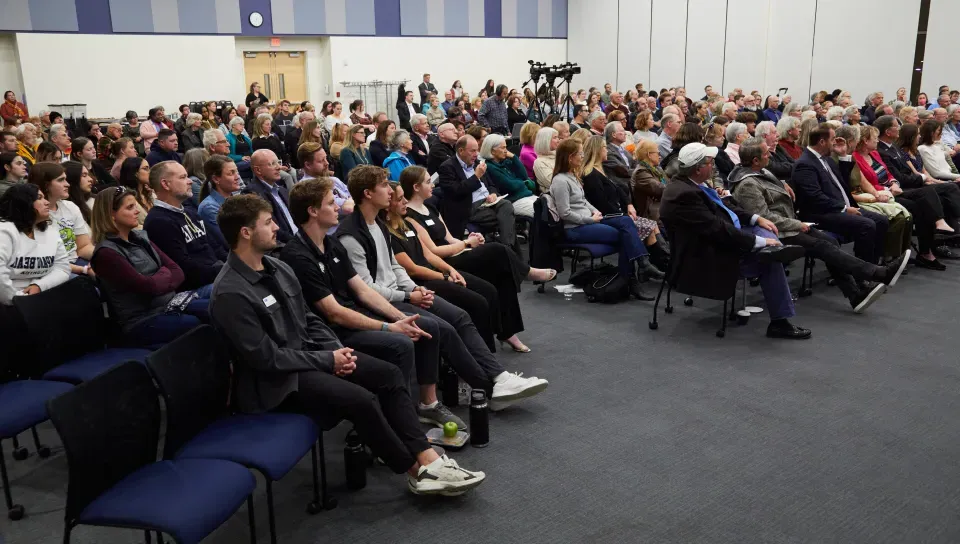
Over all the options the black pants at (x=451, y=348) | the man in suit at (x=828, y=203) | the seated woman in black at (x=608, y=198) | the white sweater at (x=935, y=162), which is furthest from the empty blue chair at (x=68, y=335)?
the white sweater at (x=935, y=162)

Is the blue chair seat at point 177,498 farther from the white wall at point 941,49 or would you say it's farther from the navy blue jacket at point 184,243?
the white wall at point 941,49

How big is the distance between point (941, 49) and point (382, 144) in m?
10.7

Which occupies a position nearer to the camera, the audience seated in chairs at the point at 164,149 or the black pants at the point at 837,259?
the black pants at the point at 837,259

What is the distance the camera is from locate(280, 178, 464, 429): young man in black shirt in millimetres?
3092

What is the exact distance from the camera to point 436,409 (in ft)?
11.1

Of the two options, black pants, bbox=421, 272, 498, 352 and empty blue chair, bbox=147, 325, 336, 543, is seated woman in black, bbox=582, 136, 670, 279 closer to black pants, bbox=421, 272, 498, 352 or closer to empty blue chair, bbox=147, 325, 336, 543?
black pants, bbox=421, 272, 498, 352

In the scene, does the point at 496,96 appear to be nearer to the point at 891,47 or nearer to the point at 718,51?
the point at 718,51

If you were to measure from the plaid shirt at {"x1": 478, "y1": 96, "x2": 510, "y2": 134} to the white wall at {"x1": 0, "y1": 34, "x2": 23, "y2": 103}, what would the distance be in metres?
8.55

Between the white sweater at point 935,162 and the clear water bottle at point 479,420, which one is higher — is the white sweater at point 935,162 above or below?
above

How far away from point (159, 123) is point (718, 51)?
11.4 m

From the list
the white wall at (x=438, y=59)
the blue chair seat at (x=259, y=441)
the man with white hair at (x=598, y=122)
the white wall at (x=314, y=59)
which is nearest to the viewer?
the blue chair seat at (x=259, y=441)

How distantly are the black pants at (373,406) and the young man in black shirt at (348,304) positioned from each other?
0.90ft

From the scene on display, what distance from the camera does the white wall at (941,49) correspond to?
40.8 feet

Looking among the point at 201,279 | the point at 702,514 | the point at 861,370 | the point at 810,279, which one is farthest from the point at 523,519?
the point at 810,279
